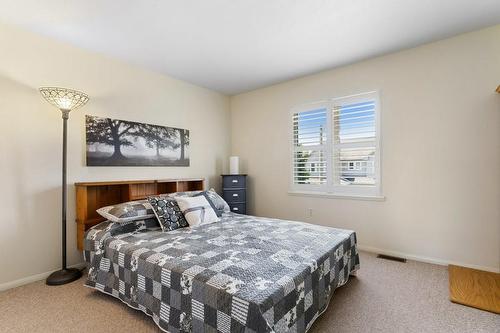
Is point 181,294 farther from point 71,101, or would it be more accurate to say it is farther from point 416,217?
point 416,217

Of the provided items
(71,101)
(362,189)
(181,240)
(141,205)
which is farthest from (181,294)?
(362,189)

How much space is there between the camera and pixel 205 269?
154 centimetres

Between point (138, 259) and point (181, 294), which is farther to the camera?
point (138, 259)

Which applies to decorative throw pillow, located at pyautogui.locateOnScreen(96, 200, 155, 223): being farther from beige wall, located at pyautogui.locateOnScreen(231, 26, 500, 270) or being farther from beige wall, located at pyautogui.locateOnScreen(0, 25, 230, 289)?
beige wall, located at pyautogui.locateOnScreen(231, 26, 500, 270)

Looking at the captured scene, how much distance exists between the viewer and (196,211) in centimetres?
267

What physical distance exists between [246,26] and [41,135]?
239 cm

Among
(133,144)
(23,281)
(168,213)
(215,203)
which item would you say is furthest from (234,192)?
(23,281)

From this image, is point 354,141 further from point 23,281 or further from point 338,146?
point 23,281

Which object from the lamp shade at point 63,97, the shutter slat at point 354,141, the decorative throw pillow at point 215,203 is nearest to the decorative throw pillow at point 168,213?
the decorative throw pillow at point 215,203

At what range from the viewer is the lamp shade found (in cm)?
226

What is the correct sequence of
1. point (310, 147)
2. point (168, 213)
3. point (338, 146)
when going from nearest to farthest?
1. point (168, 213)
2. point (338, 146)
3. point (310, 147)

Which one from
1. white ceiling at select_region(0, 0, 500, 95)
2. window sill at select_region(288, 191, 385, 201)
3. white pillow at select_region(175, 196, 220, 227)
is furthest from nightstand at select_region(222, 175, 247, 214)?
white ceiling at select_region(0, 0, 500, 95)

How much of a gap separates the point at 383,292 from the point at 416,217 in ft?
3.91

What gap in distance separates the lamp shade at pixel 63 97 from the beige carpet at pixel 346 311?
178cm
